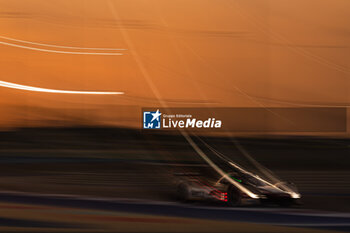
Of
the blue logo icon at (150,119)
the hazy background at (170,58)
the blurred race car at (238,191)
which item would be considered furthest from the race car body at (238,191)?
the hazy background at (170,58)

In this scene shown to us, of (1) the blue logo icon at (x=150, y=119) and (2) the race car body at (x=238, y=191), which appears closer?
(2) the race car body at (x=238, y=191)

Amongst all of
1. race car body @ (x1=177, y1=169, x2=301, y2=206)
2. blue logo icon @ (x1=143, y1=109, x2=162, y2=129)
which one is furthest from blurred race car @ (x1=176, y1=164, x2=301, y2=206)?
blue logo icon @ (x1=143, y1=109, x2=162, y2=129)

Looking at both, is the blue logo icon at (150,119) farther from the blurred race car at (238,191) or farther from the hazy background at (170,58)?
the blurred race car at (238,191)

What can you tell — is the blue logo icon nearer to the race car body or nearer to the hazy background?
the hazy background

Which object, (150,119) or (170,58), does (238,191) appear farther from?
(170,58)

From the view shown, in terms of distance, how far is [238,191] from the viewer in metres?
6.07

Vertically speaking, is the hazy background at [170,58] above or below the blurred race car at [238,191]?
above

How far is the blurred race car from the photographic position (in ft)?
19.7

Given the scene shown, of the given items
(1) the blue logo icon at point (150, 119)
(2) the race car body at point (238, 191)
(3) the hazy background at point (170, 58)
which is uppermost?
(3) the hazy background at point (170, 58)

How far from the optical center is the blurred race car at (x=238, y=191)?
6008 millimetres

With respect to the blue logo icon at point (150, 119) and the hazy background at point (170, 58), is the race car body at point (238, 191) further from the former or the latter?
the hazy background at point (170, 58)

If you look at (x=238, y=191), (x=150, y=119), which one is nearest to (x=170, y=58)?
(x=150, y=119)

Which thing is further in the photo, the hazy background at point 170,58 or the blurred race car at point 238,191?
the hazy background at point 170,58

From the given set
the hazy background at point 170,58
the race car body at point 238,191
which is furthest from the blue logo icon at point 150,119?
the race car body at point 238,191
